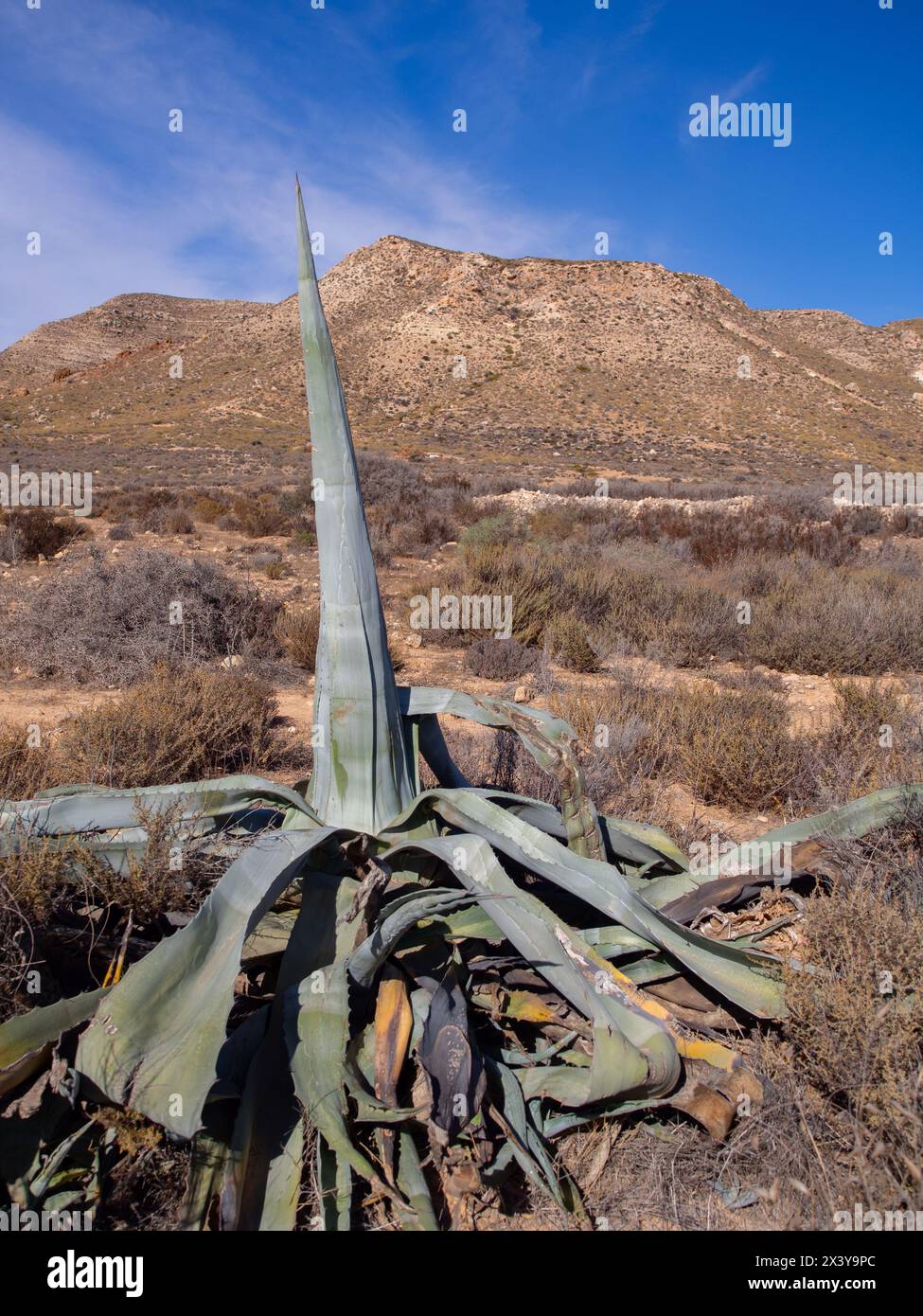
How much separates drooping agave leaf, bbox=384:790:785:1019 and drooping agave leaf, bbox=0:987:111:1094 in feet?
3.14

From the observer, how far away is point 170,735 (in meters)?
4.07

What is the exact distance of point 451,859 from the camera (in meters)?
1.88

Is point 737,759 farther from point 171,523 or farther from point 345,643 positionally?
point 171,523

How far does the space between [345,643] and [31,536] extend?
11.2 meters

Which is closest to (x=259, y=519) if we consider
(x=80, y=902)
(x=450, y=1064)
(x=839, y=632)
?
(x=839, y=632)

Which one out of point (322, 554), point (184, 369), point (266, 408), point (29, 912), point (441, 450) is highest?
point (184, 369)

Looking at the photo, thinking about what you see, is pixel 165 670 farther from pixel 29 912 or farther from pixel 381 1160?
pixel 381 1160

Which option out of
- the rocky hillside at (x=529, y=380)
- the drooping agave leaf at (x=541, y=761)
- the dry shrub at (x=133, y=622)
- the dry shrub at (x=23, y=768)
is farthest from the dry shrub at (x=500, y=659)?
the rocky hillside at (x=529, y=380)

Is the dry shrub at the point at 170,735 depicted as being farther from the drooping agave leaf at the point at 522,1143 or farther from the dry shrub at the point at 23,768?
the drooping agave leaf at the point at 522,1143

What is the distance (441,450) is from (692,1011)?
35340 mm

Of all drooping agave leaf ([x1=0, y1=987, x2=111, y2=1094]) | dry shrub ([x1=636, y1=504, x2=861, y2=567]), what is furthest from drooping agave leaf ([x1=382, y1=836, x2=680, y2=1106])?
dry shrub ([x1=636, y1=504, x2=861, y2=567])

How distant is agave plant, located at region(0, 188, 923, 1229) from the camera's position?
1.52m

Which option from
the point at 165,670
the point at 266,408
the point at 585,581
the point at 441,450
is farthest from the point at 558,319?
the point at 165,670

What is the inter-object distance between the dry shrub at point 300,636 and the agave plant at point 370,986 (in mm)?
4281
